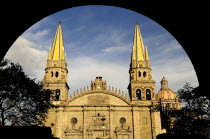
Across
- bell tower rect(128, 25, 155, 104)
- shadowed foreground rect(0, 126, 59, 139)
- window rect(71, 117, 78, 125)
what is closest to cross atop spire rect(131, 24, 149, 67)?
bell tower rect(128, 25, 155, 104)

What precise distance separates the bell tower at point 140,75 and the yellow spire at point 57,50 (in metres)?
16.1

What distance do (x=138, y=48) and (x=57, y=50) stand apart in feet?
60.6

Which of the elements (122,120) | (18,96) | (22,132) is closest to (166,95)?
(122,120)

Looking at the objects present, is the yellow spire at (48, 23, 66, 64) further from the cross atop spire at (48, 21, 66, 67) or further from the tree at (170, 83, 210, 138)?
the tree at (170, 83, 210, 138)

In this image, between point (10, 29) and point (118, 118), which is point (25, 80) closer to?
point (10, 29)

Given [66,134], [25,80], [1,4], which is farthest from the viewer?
[66,134]

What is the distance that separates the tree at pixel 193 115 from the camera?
69.2 ft

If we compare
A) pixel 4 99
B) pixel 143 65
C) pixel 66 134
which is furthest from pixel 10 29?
pixel 143 65

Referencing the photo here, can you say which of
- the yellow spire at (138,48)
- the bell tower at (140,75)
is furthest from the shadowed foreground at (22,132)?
the yellow spire at (138,48)

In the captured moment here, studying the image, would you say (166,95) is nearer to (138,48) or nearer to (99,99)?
(138,48)

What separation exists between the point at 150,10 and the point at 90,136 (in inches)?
1567

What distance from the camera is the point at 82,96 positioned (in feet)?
149

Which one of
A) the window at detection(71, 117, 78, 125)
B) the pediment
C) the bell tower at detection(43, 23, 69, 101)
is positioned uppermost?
the bell tower at detection(43, 23, 69, 101)

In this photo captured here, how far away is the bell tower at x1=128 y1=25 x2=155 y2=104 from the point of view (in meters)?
46.2
